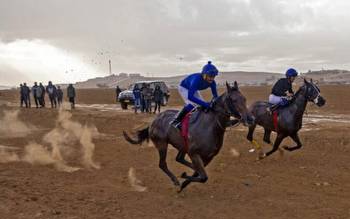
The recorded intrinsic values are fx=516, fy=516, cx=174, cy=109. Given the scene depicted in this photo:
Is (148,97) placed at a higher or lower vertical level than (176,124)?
lower

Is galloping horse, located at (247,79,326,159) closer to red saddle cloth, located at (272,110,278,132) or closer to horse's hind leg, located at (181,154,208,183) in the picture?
red saddle cloth, located at (272,110,278,132)

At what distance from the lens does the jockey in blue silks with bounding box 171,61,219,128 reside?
9281 millimetres

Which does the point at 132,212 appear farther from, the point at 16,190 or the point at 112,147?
the point at 112,147

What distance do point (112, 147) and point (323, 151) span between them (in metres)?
6.62

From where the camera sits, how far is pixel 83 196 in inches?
366

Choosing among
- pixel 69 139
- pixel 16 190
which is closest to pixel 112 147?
pixel 69 139

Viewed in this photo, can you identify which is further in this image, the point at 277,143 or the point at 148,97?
the point at 148,97

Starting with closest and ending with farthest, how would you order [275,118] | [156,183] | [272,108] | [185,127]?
[185,127]
[156,183]
[275,118]
[272,108]

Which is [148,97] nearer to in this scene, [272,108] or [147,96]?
[147,96]

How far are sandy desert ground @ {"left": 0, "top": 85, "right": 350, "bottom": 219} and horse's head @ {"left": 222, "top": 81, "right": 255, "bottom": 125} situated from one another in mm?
1485

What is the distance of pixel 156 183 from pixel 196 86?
7.85 feet

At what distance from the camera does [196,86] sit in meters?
9.53

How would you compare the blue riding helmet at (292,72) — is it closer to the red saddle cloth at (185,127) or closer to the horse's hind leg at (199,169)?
the red saddle cloth at (185,127)

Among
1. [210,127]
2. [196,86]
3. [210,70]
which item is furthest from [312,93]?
[210,127]
